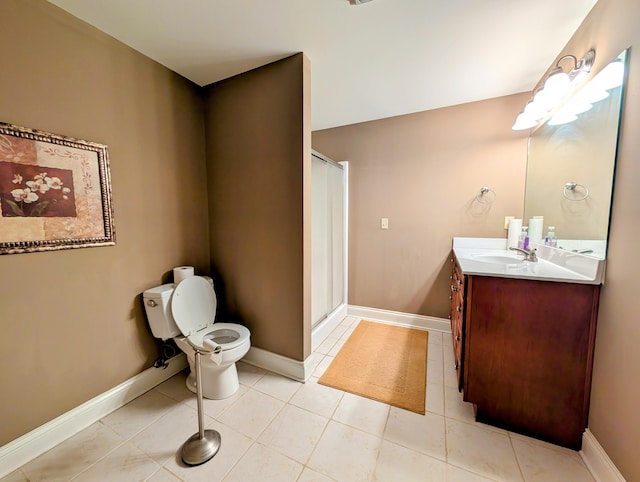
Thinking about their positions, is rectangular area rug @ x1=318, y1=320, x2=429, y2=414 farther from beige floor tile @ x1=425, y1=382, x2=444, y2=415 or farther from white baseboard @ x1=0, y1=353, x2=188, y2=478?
white baseboard @ x1=0, y1=353, x2=188, y2=478

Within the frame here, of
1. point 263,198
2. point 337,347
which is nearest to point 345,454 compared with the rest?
point 337,347

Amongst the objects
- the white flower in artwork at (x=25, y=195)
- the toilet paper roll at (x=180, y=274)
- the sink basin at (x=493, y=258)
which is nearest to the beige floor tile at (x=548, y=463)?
the sink basin at (x=493, y=258)

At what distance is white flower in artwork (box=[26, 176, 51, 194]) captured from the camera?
1.18 metres

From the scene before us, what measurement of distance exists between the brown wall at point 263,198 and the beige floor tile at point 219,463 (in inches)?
23.8

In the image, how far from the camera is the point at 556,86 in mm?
1453

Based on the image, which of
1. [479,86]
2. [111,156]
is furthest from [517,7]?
[111,156]

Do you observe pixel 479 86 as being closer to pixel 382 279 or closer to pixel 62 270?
pixel 382 279

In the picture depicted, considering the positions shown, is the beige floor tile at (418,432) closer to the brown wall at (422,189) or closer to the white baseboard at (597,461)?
the white baseboard at (597,461)

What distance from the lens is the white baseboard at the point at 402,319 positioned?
251cm

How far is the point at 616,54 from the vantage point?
1105mm

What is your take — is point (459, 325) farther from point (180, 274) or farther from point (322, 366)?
point (180, 274)

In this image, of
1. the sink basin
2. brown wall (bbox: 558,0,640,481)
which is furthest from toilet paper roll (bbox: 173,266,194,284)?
brown wall (bbox: 558,0,640,481)

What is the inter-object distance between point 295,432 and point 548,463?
4.18 ft

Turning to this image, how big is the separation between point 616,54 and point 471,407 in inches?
79.6
